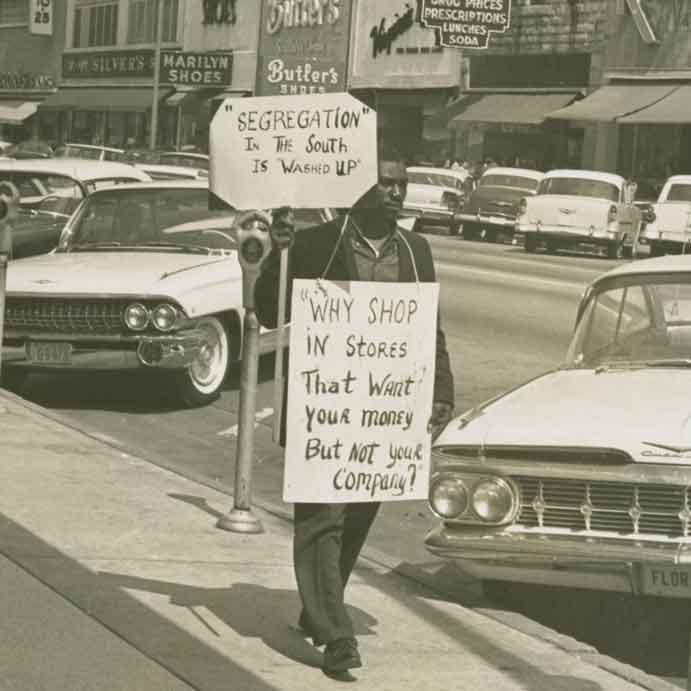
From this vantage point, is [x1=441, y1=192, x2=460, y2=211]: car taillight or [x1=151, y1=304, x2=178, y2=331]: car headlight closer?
[x1=151, y1=304, x2=178, y2=331]: car headlight

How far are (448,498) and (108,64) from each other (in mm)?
69407

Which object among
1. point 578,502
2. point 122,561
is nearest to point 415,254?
point 578,502

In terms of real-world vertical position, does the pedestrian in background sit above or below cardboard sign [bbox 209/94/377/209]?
below

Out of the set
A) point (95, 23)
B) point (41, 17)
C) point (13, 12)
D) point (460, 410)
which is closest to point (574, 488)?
point (460, 410)

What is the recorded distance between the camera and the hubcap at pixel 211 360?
42.5 ft

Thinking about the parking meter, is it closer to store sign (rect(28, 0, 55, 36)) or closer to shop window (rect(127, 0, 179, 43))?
shop window (rect(127, 0, 179, 43))

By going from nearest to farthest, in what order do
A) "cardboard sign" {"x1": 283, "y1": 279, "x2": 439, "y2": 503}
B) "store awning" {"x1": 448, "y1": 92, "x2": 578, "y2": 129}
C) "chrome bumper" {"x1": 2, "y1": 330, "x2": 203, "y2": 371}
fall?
1. "cardboard sign" {"x1": 283, "y1": 279, "x2": 439, "y2": 503}
2. "chrome bumper" {"x1": 2, "y1": 330, "x2": 203, "y2": 371}
3. "store awning" {"x1": 448, "y1": 92, "x2": 578, "y2": 129}

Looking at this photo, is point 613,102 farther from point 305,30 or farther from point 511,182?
point 305,30

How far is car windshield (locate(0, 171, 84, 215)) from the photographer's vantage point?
706 inches

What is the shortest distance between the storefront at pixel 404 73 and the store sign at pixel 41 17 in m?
26.6

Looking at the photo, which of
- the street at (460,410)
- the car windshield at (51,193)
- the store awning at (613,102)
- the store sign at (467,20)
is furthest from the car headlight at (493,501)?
the store awning at (613,102)

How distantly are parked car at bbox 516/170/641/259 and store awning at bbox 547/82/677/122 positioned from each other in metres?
8.36

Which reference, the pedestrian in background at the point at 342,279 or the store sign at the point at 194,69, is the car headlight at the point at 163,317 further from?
the store sign at the point at 194,69

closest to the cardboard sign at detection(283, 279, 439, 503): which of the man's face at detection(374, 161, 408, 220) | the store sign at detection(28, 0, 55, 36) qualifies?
the man's face at detection(374, 161, 408, 220)
